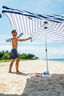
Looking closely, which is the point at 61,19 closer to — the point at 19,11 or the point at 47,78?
the point at 19,11

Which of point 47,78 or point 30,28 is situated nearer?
point 47,78

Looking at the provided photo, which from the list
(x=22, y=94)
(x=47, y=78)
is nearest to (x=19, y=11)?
(x=22, y=94)

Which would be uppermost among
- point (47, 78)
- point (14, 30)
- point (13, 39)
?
point (14, 30)

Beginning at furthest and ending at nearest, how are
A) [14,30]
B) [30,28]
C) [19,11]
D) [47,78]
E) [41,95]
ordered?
[14,30]
[30,28]
[47,78]
[19,11]
[41,95]

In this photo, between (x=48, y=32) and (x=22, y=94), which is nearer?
(x=22, y=94)

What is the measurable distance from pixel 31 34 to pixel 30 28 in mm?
508

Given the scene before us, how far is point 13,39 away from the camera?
4547 millimetres

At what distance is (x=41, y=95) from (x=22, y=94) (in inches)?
13.0

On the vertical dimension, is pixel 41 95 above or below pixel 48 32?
below

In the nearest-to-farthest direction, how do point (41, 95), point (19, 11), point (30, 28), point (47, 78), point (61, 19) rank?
point (41, 95) < point (61, 19) < point (19, 11) < point (47, 78) < point (30, 28)

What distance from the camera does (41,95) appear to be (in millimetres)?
2320

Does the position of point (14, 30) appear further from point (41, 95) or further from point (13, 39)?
point (41, 95)

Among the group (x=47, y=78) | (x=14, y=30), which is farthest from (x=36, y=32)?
(x=47, y=78)

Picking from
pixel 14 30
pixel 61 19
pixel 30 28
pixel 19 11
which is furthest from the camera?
pixel 14 30
